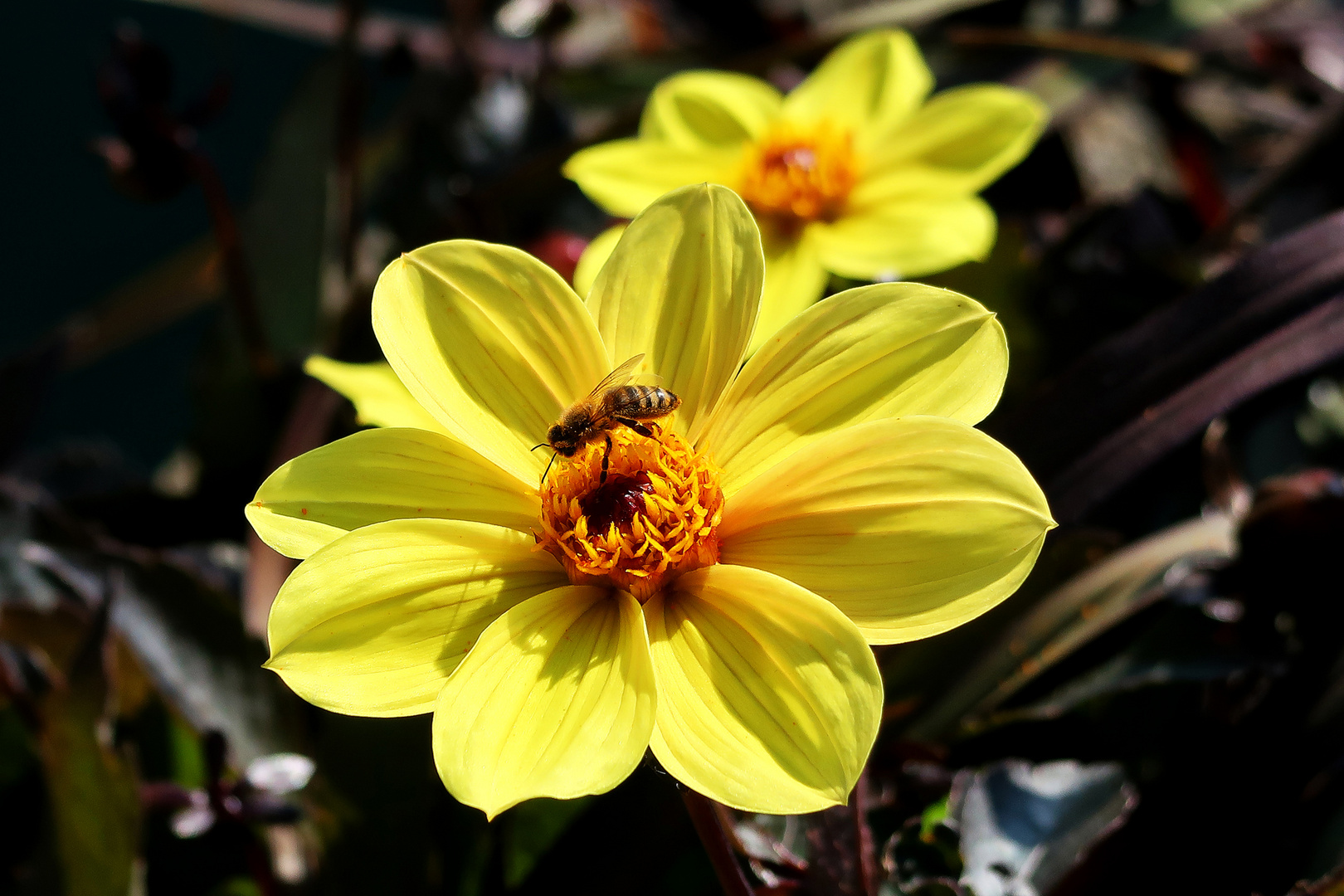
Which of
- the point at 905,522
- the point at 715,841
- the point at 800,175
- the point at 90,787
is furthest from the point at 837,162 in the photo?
the point at 90,787

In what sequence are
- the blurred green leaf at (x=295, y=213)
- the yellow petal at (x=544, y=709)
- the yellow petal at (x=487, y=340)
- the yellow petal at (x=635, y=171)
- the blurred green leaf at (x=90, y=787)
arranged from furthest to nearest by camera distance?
the blurred green leaf at (x=295, y=213)
the yellow petal at (x=635, y=171)
the blurred green leaf at (x=90, y=787)
the yellow petal at (x=487, y=340)
the yellow petal at (x=544, y=709)

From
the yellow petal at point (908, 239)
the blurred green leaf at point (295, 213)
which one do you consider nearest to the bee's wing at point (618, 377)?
the yellow petal at point (908, 239)

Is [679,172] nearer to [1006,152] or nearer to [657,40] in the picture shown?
[1006,152]

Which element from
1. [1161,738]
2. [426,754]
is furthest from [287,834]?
[1161,738]

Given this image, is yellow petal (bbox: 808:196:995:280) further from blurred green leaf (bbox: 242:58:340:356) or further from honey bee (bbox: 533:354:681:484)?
blurred green leaf (bbox: 242:58:340:356)

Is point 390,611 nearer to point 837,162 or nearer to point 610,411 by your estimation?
point 610,411

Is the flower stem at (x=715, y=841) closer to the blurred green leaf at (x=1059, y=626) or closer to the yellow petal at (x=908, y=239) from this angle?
the blurred green leaf at (x=1059, y=626)

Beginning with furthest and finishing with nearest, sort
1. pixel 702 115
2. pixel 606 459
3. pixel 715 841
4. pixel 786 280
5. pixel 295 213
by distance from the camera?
pixel 295 213 → pixel 702 115 → pixel 786 280 → pixel 606 459 → pixel 715 841
